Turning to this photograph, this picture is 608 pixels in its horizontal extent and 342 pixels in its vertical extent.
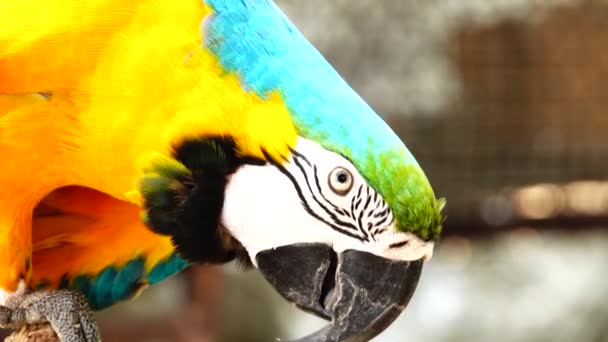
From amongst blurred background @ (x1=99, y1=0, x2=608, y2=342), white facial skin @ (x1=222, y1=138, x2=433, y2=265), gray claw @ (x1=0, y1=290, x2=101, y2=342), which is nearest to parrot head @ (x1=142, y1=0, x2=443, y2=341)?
white facial skin @ (x1=222, y1=138, x2=433, y2=265)

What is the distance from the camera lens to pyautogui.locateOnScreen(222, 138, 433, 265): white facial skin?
775 millimetres

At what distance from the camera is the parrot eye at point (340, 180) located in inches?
30.5

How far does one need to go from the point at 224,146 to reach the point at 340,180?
114 mm

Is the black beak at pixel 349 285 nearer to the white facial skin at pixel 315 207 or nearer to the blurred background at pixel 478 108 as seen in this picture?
the white facial skin at pixel 315 207

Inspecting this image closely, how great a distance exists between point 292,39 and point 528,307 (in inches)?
80.9

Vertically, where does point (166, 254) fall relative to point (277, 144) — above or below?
below

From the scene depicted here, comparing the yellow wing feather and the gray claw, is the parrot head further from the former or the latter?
the gray claw

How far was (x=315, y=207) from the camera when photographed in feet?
2.60

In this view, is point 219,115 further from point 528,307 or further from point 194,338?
point 528,307

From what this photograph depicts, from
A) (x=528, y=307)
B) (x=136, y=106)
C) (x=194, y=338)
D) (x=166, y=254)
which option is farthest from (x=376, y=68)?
(x=136, y=106)

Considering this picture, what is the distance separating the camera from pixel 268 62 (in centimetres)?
81

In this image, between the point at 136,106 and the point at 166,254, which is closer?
the point at 136,106

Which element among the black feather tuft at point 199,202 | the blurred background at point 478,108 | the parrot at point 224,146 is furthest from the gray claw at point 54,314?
the blurred background at point 478,108

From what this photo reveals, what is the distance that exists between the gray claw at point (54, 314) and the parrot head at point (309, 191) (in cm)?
16
